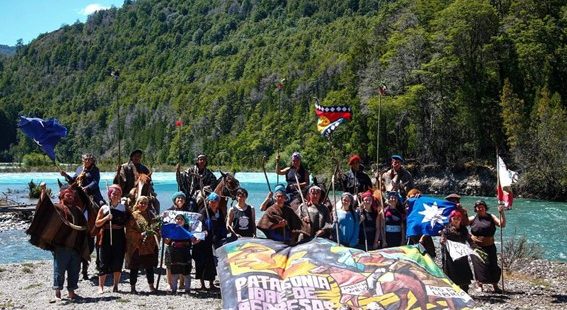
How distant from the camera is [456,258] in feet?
34.7

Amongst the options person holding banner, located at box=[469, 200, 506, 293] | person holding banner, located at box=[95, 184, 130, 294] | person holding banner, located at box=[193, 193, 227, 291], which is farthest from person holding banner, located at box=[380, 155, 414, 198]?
person holding banner, located at box=[95, 184, 130, 294]

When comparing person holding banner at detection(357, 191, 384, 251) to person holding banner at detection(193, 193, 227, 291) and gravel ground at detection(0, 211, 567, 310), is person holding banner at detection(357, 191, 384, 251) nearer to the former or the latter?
gravel ground at detection(0, 211, 567, 310)

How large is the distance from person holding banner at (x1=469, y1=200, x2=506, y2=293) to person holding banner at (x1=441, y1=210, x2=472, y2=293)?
283 millimetres

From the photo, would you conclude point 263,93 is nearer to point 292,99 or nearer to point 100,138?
point 292,99

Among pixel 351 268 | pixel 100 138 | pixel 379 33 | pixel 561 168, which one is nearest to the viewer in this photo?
pixel 351 268

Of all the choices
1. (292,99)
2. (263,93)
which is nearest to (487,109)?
(292,99)

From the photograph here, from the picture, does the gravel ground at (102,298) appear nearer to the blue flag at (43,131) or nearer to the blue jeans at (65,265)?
the blue jeans at (65,265)

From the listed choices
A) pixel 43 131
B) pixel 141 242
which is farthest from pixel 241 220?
pixel 43 131

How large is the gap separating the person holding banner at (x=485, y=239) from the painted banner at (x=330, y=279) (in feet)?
7.22

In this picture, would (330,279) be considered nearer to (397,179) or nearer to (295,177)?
(295,177)

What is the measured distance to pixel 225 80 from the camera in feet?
648

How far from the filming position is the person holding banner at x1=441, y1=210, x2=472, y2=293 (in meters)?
10.6

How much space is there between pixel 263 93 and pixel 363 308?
448ft

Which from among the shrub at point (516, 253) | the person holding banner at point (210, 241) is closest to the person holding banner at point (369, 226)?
the person holding banner at point (210, 241)
